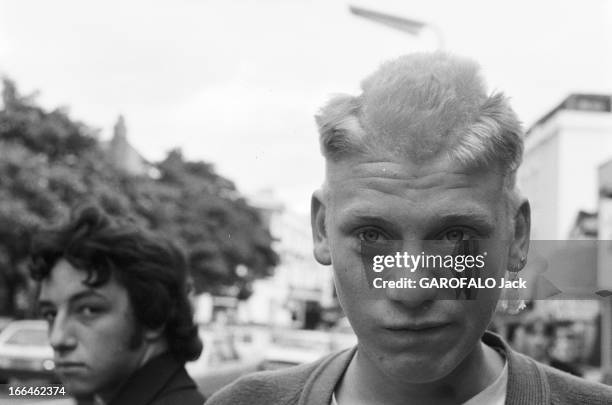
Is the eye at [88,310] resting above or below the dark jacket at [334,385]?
above

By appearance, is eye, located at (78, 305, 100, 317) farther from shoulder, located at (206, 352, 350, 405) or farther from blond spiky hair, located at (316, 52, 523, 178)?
blond spiky hair, located at (316, 52, 523, 178)

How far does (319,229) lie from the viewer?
117 centimetres

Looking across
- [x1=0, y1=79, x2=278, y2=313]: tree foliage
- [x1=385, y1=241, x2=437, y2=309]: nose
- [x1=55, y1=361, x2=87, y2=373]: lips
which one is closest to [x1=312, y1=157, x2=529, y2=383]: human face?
[x1=385, y1=241, x2=437, y2=309]: nose

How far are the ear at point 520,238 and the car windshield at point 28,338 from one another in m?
3.95

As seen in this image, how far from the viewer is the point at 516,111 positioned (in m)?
1.10

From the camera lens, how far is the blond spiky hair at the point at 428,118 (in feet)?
3.41

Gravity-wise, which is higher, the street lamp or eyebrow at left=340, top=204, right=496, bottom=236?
the street lamp

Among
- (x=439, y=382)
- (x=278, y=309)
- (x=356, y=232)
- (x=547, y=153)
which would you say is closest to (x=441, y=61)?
(x=356, y=232)

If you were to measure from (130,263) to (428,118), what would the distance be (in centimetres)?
109

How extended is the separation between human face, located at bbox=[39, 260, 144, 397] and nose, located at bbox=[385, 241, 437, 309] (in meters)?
0.92

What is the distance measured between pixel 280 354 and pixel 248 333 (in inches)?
292

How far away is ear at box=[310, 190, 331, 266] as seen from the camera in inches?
45.6

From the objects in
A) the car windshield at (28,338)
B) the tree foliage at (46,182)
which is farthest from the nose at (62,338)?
A: the tree foliage at (46,182)

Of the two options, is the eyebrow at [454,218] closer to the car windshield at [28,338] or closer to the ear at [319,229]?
the ear at [319,229]
